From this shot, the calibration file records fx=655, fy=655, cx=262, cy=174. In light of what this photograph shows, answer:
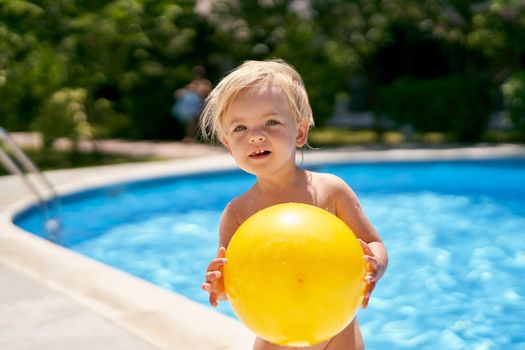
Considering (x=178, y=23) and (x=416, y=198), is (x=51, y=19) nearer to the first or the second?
(x=178, y=23)

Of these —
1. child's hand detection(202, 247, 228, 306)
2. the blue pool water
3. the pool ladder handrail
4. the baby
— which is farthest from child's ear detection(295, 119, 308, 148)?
the pool ladder handrail

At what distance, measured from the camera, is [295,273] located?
2.20 meters

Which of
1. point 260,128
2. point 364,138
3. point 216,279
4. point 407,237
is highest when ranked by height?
point 260,128

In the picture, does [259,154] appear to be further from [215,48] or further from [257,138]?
[215,48]

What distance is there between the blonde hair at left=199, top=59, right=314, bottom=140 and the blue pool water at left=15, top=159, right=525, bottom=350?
369 cm

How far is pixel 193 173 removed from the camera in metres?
13.8

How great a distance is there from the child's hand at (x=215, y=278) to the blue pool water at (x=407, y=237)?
3657 millimetres

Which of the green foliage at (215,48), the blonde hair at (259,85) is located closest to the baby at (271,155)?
the blonde hair at (259,85)

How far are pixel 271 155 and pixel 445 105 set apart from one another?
668 inches

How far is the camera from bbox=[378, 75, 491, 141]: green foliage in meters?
18.5

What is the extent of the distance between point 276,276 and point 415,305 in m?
4.93

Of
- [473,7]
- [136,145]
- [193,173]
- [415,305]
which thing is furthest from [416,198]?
[136,145]

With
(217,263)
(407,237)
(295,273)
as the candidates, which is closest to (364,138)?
(407,237)

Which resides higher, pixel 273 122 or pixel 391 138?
pixel 273 122
